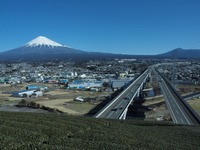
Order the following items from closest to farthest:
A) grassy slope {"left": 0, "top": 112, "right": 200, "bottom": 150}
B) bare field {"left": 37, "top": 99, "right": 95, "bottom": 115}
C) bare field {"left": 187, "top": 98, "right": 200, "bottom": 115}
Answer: grassy slope {"left": 0, "top": 112, "right": 200, "bottom": 150} → bare field {"left": 37, "top": 99, "right": 95, "bottom": 115} → bare field {"left": 187, "top": 98, "right": 200, "bottom": 115}

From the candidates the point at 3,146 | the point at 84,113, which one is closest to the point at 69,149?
the point at 3,146

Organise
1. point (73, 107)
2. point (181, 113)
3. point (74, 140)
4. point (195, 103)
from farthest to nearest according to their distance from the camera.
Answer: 1. point (195, 103)
2. point (73, 107)
3. point (181, 113)
4. point (74, 140)

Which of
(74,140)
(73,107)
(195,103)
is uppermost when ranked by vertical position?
(74,140)

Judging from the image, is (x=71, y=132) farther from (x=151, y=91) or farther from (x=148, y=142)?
(x=151, y=91)

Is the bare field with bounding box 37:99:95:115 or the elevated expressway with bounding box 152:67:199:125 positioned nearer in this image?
the elevated expressway with bounding box 152:67:199:125

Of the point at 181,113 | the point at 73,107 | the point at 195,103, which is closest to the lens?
the point at 181,113

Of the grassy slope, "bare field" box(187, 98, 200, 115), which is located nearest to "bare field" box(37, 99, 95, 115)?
"bare field" box(187, 98, 200, 115)

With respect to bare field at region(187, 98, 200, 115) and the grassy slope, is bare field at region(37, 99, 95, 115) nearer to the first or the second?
bare field at region(187, 98, 200, 115)

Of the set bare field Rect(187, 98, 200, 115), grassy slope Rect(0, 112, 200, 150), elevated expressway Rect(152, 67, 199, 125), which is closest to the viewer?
grassy slope Rect(0, 112, 200, 150)

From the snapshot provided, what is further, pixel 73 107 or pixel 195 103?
pixel 195 103

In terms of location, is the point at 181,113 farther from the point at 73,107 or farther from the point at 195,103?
the point at 73,107

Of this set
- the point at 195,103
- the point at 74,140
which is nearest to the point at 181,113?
the point at 195,103
